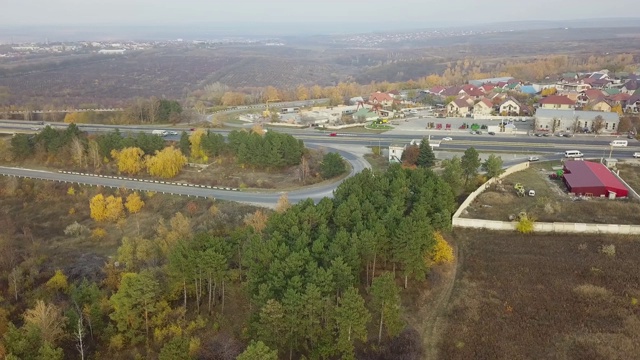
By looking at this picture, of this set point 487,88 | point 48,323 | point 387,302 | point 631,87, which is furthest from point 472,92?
point 48,323

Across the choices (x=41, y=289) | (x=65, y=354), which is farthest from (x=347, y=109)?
(x=65, y=354)

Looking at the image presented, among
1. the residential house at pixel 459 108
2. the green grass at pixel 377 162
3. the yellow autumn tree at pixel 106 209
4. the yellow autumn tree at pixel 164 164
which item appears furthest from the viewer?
the residential house at pixel 459 108

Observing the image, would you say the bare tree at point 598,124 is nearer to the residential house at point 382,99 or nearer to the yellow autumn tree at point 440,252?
the residential house at point 382,99

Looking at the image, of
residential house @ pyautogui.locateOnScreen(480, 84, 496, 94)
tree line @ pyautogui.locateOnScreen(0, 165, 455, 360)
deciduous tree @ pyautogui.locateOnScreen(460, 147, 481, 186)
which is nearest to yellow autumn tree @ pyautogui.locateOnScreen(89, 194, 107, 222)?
tree line @ pyautogui.locateOnScreen(0, 165, 455, 360)

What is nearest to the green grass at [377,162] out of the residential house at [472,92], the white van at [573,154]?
the white van at [573,154]

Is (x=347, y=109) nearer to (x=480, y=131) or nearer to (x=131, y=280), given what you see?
(x=480, y=131)

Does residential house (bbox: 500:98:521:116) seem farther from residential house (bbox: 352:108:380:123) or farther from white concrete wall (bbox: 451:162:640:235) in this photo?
white concrete wall (bbox: 451:162:640:235)

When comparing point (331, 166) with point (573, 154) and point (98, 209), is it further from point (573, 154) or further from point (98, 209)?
point (573, 154)
